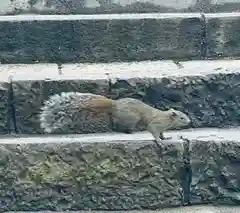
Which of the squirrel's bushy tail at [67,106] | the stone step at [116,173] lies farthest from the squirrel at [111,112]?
the stone step at [116,173]

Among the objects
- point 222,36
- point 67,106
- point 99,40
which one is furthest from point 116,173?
point 222,36

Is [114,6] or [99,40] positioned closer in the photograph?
[99,40]

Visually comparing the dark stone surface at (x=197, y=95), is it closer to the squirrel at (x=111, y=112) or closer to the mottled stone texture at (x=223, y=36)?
the squirrel at (x=111, y=112)

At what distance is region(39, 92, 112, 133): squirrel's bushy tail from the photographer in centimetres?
410

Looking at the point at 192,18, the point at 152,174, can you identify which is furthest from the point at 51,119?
the point at 192,18

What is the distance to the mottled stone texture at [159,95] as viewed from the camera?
14.0 feet

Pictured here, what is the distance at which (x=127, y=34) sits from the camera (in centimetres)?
504

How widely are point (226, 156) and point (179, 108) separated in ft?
1.83

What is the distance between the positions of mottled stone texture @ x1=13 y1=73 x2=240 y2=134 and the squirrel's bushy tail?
9cm

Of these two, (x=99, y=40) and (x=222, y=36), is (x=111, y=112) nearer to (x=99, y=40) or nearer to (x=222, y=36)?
(x=99, y=40)

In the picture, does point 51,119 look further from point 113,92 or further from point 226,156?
point 226,156

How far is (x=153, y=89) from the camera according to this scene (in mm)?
4379

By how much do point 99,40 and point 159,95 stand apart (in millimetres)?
854

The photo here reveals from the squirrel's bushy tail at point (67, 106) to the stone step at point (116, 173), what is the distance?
5.7 inches
